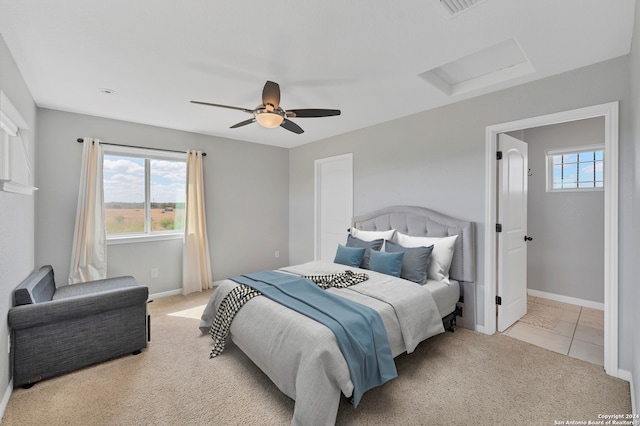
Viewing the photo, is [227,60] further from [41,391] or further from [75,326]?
[41,391]

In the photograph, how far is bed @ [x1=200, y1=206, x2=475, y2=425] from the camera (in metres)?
1.65

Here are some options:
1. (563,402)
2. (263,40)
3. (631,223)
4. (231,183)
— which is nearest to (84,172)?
(231,183)

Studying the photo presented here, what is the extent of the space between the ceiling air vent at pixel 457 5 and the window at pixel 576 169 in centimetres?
336

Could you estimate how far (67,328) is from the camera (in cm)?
225

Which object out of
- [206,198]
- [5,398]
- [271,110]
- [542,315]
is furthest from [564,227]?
[5,398]

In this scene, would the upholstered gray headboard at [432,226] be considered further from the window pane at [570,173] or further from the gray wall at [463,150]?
the window pane at [570,173]

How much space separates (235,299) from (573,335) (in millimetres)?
3389

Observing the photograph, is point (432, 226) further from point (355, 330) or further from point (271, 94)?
point (271, 94)

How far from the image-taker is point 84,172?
Result: 3.46 metres

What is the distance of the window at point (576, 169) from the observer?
12.1 feet

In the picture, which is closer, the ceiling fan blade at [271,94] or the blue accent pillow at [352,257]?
the ceiling fan blade at [271,94]

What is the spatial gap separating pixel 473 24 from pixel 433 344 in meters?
2.64

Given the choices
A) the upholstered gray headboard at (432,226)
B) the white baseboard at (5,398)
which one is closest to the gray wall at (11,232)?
the white baseboard at (5,398)

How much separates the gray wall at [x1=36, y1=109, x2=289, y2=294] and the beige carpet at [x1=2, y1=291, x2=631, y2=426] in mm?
1779
